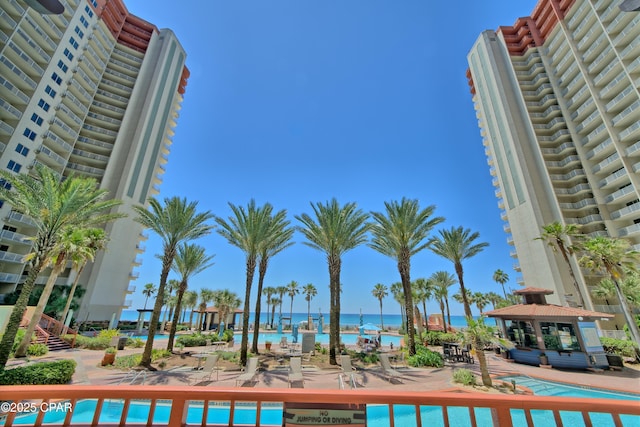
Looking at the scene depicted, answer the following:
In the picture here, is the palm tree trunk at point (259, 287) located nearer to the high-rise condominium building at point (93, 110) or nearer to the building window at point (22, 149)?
the high-rise condominium building at point (93, 110)

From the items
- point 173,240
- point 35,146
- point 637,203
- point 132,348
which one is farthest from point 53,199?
point 637,203

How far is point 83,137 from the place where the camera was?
125ft

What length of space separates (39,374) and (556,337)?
2600cm

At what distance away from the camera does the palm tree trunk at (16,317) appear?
9.65 metres

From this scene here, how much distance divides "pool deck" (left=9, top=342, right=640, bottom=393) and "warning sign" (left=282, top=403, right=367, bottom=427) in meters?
9.82

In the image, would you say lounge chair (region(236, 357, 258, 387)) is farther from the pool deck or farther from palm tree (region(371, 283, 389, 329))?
palm tree (region(371, 283, 389, 329))

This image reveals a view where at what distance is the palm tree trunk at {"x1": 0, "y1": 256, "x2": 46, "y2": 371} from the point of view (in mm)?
9653

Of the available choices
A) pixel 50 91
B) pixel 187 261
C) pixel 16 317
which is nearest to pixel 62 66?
pixel 50 91

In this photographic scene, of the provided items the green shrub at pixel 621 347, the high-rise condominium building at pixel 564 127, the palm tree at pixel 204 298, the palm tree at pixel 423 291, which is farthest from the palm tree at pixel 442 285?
the palm tree at pixel 204 298

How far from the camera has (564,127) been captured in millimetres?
37156

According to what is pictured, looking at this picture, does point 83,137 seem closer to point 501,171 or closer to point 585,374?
point 585,374

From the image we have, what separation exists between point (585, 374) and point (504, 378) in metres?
5.58

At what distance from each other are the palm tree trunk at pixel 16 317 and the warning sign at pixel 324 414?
1319cm

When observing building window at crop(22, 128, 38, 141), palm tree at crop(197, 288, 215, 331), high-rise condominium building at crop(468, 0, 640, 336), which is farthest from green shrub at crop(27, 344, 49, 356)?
high-rise condominium building at crop(468, 0, 640, 336)
